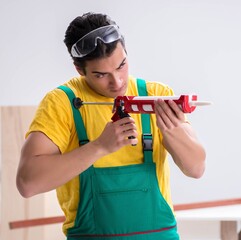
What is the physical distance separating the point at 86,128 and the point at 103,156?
114 millimetres

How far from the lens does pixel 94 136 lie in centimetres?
185

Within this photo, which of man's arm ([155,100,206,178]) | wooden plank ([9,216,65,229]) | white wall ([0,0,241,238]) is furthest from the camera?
white wall ([0,0,241,238])

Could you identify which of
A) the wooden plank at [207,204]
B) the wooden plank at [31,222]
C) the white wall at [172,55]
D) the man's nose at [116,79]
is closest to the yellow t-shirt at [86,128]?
the man's nose at [116,79]

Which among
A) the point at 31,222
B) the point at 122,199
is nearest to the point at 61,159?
the point at 122,199

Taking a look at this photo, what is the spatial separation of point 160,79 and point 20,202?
1.24 m

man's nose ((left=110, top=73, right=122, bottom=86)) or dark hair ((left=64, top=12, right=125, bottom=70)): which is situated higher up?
dark hair ((left=64, top=12, right=125, bottom=70))

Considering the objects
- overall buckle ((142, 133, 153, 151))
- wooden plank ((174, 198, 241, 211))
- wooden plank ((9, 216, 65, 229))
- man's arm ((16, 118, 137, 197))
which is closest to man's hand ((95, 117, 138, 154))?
man's arm ((16, 118, 137, 197))

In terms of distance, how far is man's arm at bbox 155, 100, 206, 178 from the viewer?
1689 mm

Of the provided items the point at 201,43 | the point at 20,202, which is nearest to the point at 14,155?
the point at 20,202

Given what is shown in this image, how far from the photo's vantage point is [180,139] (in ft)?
5.76

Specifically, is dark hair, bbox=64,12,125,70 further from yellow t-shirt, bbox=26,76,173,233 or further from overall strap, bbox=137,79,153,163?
overall strap, bbox=137,79,153,163

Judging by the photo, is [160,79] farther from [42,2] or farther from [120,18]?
[42,2]

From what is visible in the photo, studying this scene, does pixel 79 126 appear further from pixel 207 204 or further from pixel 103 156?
pixel 207 204

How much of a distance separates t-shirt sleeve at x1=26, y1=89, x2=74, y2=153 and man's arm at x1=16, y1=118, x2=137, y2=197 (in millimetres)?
35
